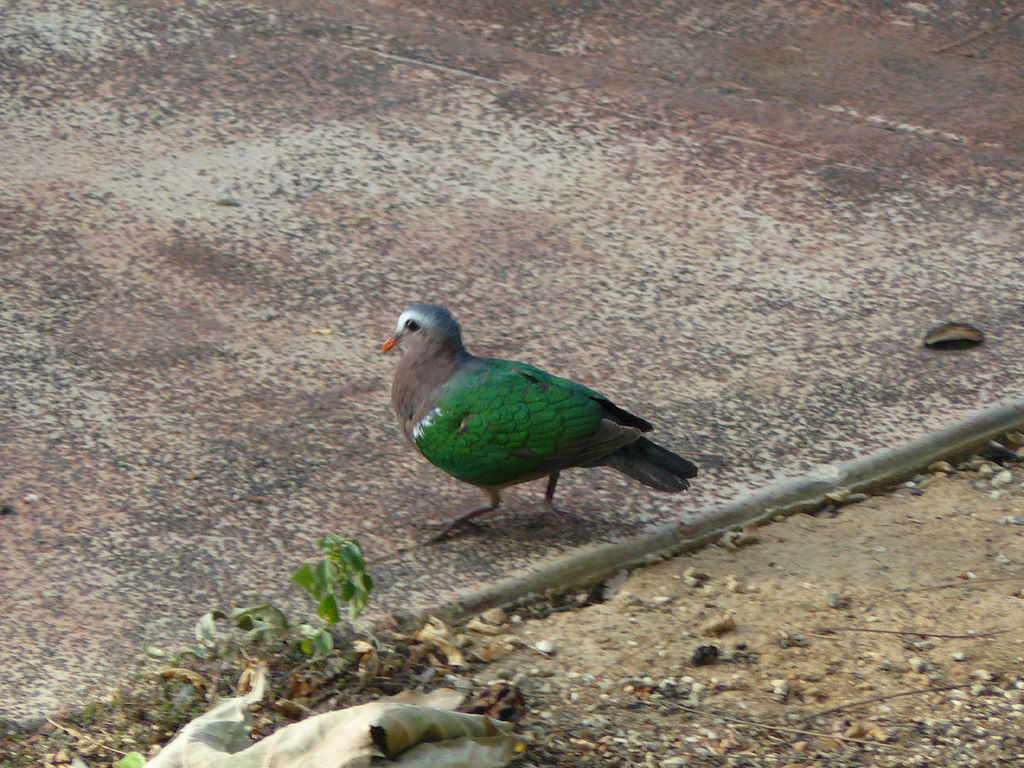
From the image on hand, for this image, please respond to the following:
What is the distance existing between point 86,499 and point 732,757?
1635mm

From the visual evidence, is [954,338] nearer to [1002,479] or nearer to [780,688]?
[1002,479]

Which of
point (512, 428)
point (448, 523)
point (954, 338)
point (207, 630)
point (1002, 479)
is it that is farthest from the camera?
point (954, 338)

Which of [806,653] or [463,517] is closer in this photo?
[806,653]

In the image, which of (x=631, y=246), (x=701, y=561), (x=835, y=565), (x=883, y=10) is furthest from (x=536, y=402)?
(x=883, y=10)

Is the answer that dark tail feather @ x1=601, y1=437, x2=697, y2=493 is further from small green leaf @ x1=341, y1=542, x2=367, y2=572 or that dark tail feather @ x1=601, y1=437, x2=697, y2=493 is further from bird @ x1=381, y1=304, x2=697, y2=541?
small green leaf @ x1=341, y1=542, x2=367, y2=572

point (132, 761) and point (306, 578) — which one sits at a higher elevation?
point (306, 578)

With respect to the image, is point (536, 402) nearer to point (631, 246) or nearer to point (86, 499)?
point (86, 499)

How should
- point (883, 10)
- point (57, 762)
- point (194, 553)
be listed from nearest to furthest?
1. point (57, 762)
2. point (194, 553)
3. point (883, 10)

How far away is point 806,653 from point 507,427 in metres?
0.83

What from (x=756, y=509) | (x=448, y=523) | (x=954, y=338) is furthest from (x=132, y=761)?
(x=954, y=338)

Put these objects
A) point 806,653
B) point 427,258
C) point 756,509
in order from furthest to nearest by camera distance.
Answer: point 427,258, point 756,509, point 806,653

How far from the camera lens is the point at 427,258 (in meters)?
4.53

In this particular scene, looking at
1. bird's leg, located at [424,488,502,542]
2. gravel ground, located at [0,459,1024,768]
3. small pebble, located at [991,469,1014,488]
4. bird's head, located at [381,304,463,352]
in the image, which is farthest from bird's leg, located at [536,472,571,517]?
small pebble, located at [991,469,1014,488]

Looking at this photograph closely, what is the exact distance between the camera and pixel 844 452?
12.2 ft
